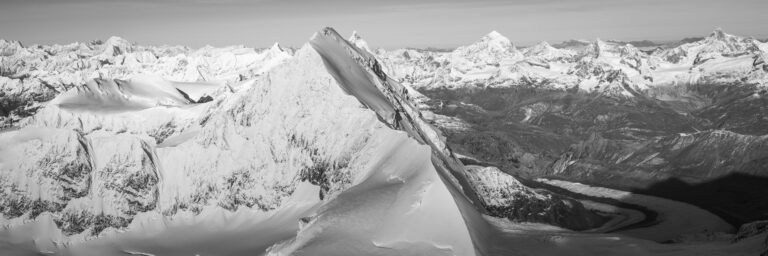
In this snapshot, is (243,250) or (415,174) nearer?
(415,174)

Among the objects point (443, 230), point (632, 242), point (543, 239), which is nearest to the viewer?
point (443, 230)

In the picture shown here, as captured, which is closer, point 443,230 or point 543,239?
point 443,230

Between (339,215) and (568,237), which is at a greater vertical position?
(339,215)

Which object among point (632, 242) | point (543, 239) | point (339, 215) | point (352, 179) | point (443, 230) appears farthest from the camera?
point (352, 179)

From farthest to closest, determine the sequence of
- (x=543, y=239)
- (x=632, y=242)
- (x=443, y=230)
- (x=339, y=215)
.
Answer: (x=543, y=239) → (x=632, y=242) → (x=339, y=215) → (x=443, y=230)

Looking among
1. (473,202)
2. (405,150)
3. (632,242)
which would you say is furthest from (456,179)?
(632,242)

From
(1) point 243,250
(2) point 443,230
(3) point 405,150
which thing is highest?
(3) point 405,150

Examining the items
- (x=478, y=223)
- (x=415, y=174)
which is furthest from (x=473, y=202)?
(x=415, y=174)

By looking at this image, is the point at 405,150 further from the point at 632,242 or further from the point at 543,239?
the point at 632,242

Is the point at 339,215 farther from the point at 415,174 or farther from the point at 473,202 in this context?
the point at 473,202
